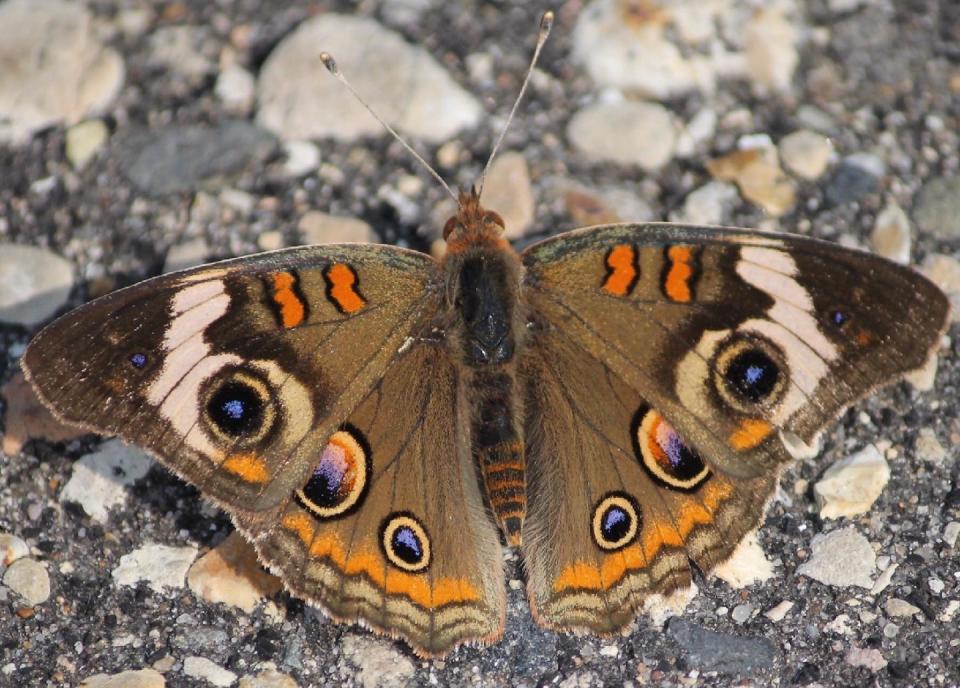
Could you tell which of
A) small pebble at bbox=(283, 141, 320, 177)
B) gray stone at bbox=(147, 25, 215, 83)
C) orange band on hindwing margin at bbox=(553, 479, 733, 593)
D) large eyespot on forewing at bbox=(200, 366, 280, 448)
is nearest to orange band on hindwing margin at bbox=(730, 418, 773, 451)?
orange band on hindwing margin at bbox=(553, 479, 733, 593)

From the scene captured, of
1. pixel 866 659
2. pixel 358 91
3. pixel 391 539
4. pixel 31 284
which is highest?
pixel 358 91

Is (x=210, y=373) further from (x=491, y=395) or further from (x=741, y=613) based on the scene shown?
(x=741, y=613)

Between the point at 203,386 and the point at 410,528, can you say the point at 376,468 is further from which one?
the point at 203,386

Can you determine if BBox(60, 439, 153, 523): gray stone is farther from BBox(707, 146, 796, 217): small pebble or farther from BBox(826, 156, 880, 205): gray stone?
BBox(826, 156, 880, 205): gray stone

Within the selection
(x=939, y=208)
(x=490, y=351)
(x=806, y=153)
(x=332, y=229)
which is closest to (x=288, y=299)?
(x=490, y=351)

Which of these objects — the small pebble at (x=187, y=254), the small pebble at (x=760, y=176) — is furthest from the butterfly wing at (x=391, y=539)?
the small pebble at (x=760, y=176)

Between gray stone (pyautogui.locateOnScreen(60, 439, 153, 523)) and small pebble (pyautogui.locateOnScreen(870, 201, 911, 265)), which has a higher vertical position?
small pebble (pyautogui.locateOnScreen(870, 201, 911, 265))

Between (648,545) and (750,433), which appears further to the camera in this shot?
(648,545)
